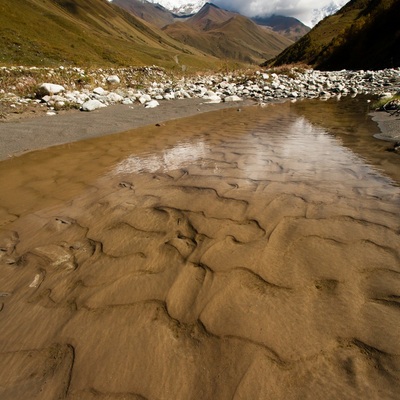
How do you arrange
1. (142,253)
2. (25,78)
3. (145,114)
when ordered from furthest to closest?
(25,78)
(145,114)
(142,253)

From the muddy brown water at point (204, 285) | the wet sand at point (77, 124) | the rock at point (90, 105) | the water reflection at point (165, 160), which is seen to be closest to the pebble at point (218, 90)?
the rock at point (90, 105)

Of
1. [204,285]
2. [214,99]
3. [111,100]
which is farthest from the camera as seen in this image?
[214,99]

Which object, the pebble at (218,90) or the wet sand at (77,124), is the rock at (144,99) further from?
the wet sand at (77,124)

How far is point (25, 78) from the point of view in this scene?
12586 millimetres

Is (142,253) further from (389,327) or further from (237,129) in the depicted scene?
(237,129)

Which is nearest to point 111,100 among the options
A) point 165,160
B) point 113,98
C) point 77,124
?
point 113,98

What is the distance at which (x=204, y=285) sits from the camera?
6.05 feet

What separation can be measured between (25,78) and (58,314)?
48.4 ft

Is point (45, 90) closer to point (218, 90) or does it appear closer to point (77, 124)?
point (77, 124)

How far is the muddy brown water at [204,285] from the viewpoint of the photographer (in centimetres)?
131

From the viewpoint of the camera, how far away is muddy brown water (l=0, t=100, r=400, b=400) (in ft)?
4.31

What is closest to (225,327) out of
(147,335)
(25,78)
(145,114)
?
(147,335)

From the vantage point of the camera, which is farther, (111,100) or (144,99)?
(144,99)

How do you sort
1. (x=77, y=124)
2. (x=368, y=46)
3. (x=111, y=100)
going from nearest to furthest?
(x=77, y=124) < (x=111, y=100) < (x=368, y=46)
